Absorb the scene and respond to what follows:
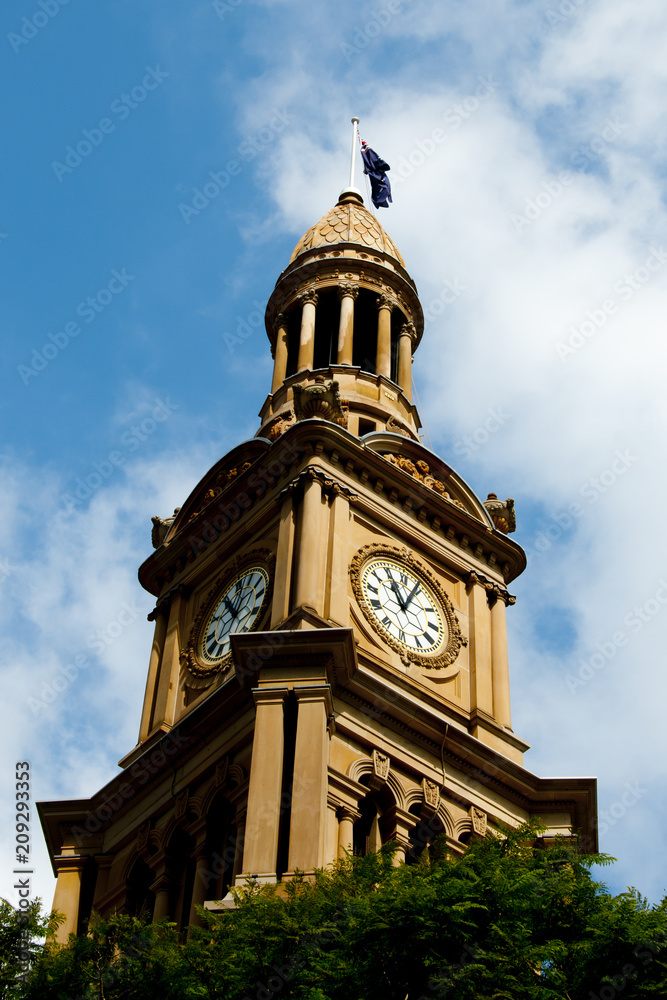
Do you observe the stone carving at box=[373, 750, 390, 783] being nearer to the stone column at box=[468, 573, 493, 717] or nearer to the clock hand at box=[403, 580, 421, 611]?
the stone column at box=[468, 573, 493, 717]

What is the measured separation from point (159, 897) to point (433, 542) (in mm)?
12496

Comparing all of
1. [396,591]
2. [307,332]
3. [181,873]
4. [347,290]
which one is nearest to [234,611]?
[396,591]

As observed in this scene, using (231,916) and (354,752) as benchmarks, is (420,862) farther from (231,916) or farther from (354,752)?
(354,752)

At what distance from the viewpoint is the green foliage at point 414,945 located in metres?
26.7

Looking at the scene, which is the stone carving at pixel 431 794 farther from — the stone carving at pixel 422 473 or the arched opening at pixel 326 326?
the arched opening at pixel 326 326

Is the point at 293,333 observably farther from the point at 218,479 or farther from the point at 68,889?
the point at 68,889

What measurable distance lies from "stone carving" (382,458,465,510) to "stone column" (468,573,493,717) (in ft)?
8.05

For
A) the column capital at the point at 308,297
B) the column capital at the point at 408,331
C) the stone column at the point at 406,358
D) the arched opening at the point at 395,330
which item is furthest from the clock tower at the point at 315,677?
the column capital at the point at 408,331

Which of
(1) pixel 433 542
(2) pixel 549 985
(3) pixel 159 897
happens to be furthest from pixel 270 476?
(2) pixel 549 985

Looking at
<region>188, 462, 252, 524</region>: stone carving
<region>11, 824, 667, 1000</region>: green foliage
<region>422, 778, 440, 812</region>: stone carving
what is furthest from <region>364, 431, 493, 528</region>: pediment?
<region>11, 824, 667, 1000</region>: green foliage

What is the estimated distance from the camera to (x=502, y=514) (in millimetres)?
52562

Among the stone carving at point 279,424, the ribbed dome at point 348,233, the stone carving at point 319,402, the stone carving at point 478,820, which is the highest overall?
the ribbed dome at point 348,233

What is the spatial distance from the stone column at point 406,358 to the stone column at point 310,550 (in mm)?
10228

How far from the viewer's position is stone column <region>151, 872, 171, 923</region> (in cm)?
4197
